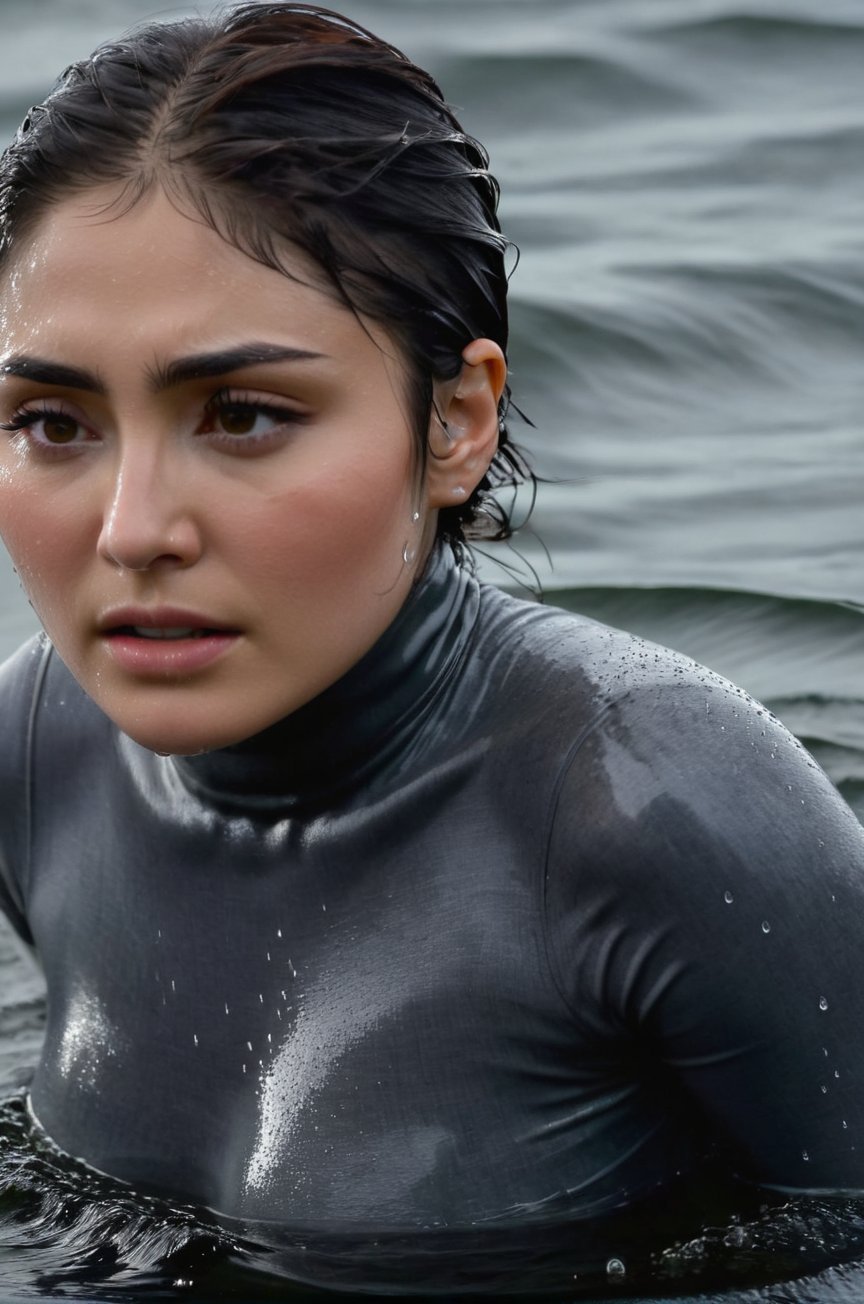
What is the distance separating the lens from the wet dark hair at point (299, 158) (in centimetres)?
210

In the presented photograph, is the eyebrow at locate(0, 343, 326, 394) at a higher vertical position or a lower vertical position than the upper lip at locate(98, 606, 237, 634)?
higher

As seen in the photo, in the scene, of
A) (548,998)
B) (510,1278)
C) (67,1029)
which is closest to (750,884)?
(548,998)

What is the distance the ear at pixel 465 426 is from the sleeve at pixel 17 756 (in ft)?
2.30

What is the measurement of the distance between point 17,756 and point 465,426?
769 millimetres

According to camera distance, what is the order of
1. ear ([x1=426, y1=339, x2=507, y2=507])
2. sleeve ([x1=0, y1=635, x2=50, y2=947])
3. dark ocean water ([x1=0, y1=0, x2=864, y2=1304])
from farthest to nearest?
sleeve ([x1=0, y1=635, x2=50, y2=947]) < dark ocean water ([x1=0, y1=0, x2=864, y2=1304]) < ear ([x1=426, y1=339, x2=507, y2=507])

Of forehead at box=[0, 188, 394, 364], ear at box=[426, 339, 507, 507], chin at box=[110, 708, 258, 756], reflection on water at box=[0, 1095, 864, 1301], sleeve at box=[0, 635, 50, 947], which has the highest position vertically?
forehead at box=[0, 188, 394, 364]

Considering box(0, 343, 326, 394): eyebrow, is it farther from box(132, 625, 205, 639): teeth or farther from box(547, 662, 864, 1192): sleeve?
box(547, 662, 864, 1192): sleeve

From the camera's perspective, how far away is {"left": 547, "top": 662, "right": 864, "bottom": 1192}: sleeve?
2.14 meters

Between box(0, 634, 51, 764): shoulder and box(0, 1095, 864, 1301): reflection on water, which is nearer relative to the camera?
box(0, 1095, 864, 1301): reflection on water

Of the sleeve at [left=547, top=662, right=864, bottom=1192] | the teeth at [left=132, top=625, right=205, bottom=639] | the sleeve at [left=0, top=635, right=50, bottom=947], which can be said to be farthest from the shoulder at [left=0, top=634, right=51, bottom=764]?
the sleeve at [left=547, top=662, right=864, bottom=1192]

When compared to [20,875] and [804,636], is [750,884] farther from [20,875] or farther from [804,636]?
[804,636]

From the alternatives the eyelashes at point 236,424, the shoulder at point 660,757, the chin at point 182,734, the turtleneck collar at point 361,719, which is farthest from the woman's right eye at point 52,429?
the shoulder at point 660,757

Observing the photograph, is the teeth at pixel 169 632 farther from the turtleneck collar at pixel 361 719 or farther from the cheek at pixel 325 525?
the turtleneck collar at pixel 361 719

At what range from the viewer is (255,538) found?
6.88 ft
